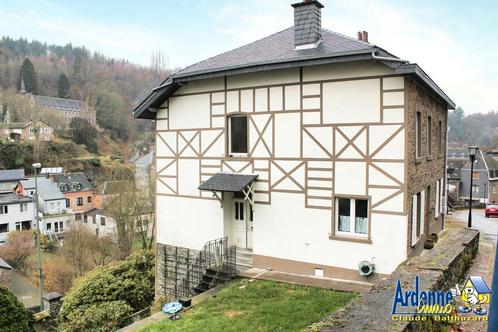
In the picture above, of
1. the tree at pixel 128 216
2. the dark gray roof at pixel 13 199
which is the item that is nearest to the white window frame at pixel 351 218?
the tree at pixel 128 216

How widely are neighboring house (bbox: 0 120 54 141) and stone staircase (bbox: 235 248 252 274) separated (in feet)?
206

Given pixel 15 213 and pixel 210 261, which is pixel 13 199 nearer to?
pixel 15 213

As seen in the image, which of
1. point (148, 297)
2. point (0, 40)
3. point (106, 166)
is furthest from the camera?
point (0, 40)

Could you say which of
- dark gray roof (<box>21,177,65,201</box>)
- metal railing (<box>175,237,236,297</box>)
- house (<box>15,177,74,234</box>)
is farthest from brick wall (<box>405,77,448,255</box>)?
dark gray roof (<box>21,177,65,201</box>)

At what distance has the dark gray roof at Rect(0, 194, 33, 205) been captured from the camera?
45419mm

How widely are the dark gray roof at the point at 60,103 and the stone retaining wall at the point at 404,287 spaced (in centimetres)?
9494

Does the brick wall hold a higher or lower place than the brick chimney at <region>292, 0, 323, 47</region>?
lower

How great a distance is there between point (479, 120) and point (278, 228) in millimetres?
97752

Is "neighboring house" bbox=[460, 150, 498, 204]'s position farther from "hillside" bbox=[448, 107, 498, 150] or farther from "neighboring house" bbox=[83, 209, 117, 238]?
"neighboring house" bbox=[83, 209, 117, 238]

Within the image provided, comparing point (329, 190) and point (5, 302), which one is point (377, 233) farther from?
point (5, 302)

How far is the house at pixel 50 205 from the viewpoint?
158 feet

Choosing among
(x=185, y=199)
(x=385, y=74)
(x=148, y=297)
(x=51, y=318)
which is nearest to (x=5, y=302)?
(x=51, y=318)

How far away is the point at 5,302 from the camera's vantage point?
12.4m

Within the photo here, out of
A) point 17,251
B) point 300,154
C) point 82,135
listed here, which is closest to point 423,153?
point 300,154
